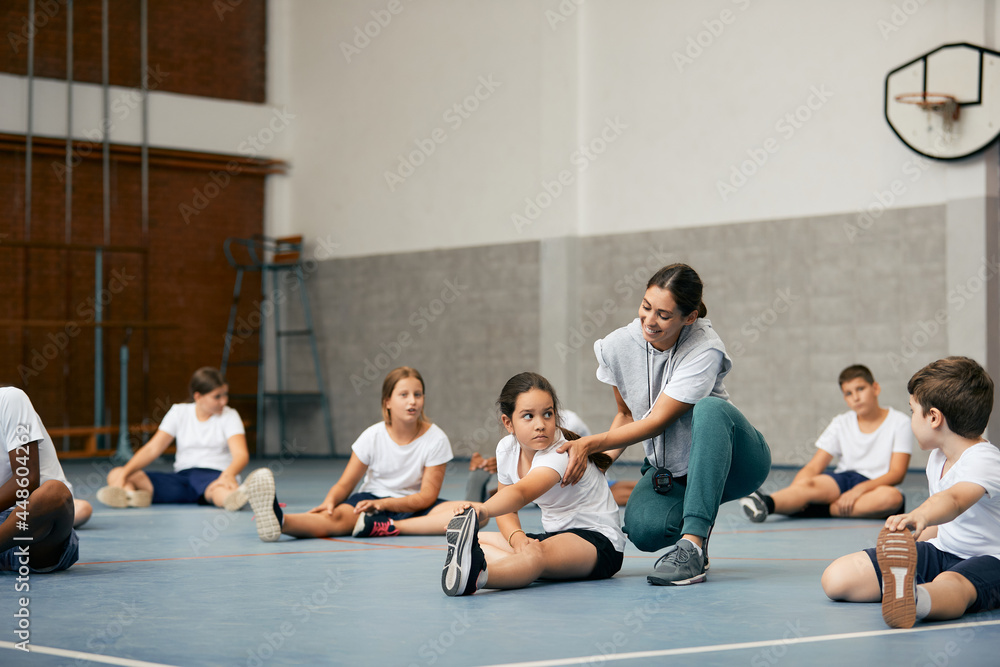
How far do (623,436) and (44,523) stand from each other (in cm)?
182

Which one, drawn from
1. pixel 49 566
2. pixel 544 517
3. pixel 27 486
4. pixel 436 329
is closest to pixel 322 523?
pixel 49 566

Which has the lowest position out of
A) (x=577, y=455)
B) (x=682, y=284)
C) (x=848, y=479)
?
(x=848, y=479)

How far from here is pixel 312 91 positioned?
12.6m

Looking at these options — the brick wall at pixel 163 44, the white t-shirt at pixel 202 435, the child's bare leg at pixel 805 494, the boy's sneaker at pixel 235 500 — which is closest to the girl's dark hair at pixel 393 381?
the boy's sneaker at pixel 235 500

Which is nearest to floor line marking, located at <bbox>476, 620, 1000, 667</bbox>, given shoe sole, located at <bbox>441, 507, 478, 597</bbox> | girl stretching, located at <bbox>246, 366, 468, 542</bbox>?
shoe sole, located at <bbox>441, 507, 478, 597</bbox>

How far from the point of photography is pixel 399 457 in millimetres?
5000

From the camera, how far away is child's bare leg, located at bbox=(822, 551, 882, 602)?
3059 millimetres

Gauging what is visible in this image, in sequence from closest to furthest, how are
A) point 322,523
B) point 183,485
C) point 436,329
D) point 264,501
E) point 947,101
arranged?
point 264,501, point 322,523, point 183,485, point 947,101, point 436,329

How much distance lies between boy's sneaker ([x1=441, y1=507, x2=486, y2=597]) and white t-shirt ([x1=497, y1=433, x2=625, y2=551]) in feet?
1.30

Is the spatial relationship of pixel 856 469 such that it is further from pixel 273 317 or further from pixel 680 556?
pixel 273 317

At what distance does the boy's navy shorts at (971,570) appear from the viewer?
2.85 metres

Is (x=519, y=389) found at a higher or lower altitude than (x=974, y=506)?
higher

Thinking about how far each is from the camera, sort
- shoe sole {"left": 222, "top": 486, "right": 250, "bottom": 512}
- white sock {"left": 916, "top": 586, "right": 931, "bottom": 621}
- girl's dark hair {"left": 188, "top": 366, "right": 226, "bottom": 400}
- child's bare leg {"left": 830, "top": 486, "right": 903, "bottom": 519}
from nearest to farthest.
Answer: white sock {"left": 916, "top": 586, "right": 931, "bottom": 621} < child's bare leg {"left": 830, "top": 486, "right": 903, "bottom": 519} < shoe sole {"left": 222, "top": 486, "right": 250, "bottom": 512} < girl's dark hair {"left": 188, "top": 366, "right": 226, "bottom": 400}

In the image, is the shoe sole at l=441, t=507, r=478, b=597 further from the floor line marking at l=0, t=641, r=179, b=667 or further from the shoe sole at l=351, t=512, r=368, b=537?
the shoe sole at l=351, t=512, r=368, b=537
